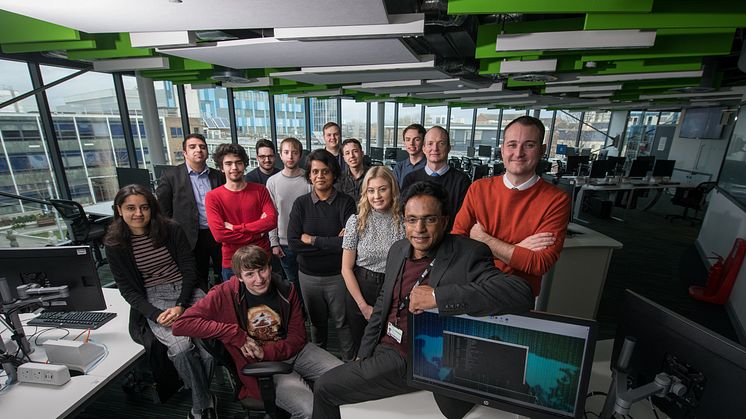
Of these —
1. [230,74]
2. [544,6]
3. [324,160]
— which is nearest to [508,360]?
[324,160]

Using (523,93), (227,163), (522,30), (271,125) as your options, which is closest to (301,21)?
(227,163)

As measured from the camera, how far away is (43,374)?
151 cm

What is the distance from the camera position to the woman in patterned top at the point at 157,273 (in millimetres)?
2068

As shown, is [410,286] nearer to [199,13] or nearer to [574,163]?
[199,13]

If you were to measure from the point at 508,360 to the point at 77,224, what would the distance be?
4965 mm

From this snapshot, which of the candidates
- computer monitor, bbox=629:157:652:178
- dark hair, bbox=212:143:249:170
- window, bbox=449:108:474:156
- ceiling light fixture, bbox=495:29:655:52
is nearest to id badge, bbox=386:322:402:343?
dark hair, bbox=212:143:249:170

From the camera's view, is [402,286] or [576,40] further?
[576,40]

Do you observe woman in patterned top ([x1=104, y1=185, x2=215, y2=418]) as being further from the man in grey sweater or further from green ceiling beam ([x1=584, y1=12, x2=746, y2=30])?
green ceiling beam ([x1=584, y1=12, x2=746, y2=30])

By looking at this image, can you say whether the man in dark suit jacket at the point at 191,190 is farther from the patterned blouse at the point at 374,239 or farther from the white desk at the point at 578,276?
the white desk at the point at 578,276

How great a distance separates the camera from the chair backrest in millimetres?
3932

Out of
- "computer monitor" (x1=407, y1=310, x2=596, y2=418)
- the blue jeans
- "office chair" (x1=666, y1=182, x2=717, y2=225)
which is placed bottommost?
the blue jeans

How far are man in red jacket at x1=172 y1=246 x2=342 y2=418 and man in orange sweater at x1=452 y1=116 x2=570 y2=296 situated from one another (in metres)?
1.19

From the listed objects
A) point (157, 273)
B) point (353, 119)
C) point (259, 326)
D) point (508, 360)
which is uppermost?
point (353, 119)

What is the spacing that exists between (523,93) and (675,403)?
7359mm
